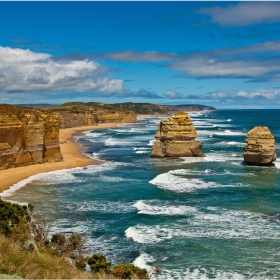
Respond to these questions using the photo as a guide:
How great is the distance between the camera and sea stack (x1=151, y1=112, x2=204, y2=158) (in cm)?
→ 4281

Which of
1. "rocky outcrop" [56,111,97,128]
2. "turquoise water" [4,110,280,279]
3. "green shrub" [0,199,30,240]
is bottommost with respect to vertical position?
"turquoise water" [4,110,280,279]

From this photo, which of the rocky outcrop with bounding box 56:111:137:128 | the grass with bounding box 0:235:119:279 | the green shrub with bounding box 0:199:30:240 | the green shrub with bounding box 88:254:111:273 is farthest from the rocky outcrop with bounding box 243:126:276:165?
the rocky outcrop with bounding box 56:111:137:128

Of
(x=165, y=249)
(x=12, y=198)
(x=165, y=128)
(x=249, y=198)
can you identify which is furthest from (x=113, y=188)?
(x=165, y=128)

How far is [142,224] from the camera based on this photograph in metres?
20.4

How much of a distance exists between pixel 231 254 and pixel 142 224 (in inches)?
218

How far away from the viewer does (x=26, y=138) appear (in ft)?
123

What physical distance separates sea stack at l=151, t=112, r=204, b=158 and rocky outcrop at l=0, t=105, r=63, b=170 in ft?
38.9

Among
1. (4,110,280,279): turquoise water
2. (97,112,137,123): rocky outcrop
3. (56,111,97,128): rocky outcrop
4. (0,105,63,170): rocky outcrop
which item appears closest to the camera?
(4,110,280,279): turquoise water

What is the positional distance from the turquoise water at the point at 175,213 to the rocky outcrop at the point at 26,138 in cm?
443

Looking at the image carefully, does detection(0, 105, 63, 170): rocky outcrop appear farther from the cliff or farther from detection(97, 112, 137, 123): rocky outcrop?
detection(97, 112, 137, 123): rocky outcrop

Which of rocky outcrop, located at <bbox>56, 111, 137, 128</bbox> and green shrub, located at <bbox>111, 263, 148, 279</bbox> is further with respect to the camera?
rocky outcrop, located at <bbox>56, 111, 137, 128</bbox>

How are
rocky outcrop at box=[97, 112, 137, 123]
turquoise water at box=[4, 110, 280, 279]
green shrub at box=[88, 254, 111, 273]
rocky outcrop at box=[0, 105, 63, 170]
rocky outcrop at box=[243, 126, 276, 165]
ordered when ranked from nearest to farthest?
green shrub at box=[88, 254, 111, 273], turquoise water at box=[4, 110, 280, 279], rocky outcrop at box=[0, 105, 63, 170], rocky outcrop at box=[243, 126, 276, 165], rocky outcrop at box=[97, 112, 137, 123]

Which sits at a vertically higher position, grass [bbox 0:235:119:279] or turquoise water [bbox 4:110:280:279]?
grass [bbox 0:235:119:279]

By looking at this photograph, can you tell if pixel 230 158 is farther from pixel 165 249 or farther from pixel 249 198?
pixel 165 249
